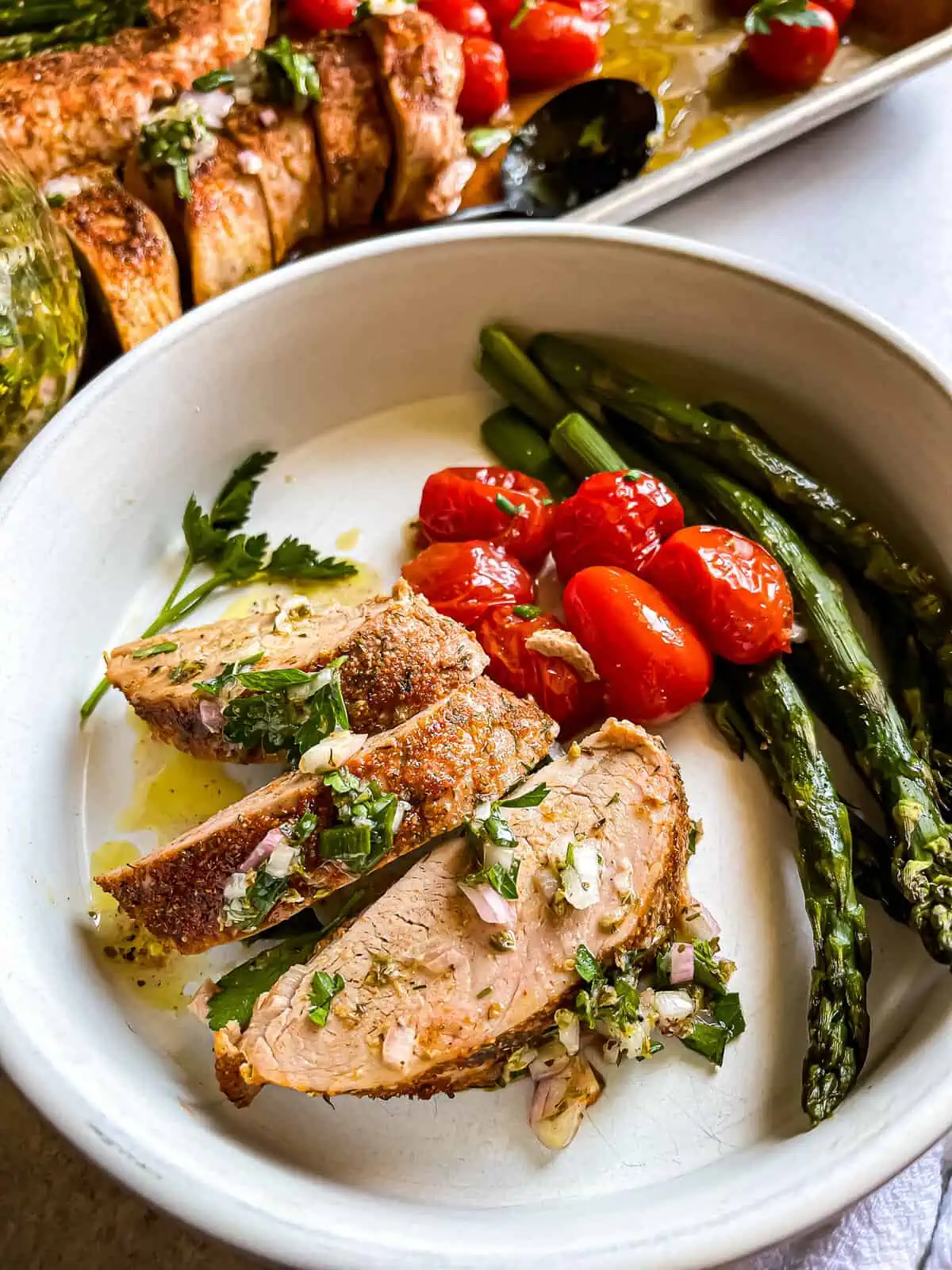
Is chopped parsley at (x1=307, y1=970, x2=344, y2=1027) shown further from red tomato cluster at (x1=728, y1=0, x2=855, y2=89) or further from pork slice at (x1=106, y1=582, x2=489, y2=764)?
red tomato cluster at (x1=728, y1=0, x2=855, y2=89)

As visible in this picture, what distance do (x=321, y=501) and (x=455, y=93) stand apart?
1430 millimetres

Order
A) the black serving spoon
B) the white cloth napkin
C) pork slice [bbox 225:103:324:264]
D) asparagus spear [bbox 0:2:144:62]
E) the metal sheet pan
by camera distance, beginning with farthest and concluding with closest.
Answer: asparagus spear [bbox 0:2:144:62], the black serving spoon, the metal sheet pan, pork slice [bbox 225:103:324:264], the white cloth napkin

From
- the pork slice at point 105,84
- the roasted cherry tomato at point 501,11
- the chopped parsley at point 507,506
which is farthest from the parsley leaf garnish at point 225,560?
the roasted cherry tomato at point 501,11

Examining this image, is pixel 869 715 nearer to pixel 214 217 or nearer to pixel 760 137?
pixel 760 137

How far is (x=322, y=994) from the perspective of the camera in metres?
2.02

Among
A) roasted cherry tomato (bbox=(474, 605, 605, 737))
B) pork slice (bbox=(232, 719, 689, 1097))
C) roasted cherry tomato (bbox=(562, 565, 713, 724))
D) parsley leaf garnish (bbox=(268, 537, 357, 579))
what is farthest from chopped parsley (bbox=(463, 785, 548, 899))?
parsley leaf garnish (bbox=(268, 537, 357, 579))

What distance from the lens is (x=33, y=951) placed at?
2191 mm

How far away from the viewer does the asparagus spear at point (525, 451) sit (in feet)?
10.0

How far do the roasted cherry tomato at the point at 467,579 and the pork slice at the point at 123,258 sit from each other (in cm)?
108

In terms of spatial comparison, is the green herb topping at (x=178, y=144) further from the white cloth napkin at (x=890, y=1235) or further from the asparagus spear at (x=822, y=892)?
the white cloth napkin at (x=890, y=1235)

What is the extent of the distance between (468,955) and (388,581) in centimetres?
124

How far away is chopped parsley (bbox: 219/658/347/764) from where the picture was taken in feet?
7.48

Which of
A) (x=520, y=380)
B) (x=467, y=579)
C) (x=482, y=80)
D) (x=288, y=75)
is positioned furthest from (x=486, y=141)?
(x=467, y=579)

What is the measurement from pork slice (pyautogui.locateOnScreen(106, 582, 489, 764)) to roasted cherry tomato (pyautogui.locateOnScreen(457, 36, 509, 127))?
221 centimetres
